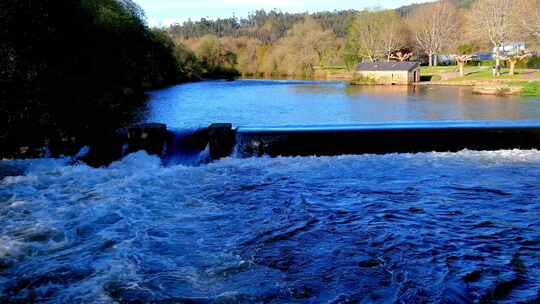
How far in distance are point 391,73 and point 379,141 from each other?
34.8 metres

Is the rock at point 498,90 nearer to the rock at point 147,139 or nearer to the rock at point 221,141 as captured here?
the rock at point 221,141

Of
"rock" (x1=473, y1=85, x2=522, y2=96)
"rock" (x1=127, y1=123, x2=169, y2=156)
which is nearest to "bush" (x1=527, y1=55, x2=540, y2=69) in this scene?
"rock" (x1=473, y1=85, x2=522, y2=96)

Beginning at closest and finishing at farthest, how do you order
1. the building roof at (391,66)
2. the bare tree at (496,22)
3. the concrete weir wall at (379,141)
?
the concrete weir wall at (379,141)
the bare tree at (496,22)
the building roof at (391,66)

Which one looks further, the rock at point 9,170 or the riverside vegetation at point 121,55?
the riverside vegetation at point 121,55

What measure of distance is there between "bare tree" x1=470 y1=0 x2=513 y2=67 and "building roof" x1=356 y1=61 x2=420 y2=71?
6.42 m

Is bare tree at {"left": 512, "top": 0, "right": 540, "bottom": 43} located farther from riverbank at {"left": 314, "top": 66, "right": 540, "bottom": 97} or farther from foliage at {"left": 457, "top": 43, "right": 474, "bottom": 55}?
foliage at {"left": 457, "top": 43, "right": 474, "bottom": 55}

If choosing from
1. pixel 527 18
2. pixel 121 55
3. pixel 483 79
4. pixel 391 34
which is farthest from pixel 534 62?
pixel 121 55

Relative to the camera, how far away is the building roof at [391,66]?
43719 mm

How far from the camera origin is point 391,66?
44.8m

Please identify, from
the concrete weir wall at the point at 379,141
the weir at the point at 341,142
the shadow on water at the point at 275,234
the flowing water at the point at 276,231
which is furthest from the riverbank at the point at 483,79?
the shadow on water at the point at 275,234

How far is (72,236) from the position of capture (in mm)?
6102

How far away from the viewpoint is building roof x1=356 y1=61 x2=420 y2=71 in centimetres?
4372

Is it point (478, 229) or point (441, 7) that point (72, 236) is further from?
point (441, 7)

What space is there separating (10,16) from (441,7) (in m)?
59.9
